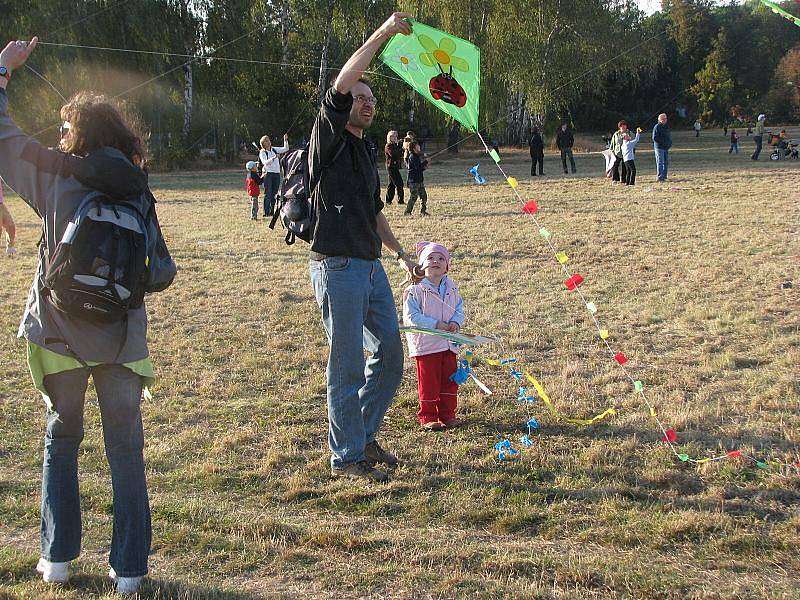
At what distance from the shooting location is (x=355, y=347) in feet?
14.1

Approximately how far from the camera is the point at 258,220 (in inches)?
643

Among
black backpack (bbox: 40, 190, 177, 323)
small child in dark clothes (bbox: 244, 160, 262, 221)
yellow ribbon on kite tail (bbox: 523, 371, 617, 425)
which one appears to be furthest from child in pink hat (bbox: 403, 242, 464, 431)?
small child in dark clothes (bbox: 244, 160, 262, 221)

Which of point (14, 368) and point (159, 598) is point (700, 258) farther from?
point (159, 598)

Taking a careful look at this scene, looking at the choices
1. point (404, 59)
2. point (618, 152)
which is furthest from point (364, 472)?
point (618, 152)

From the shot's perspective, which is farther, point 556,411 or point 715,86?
point 715,86

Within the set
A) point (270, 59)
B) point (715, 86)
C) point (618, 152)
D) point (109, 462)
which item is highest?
point (715, 86)

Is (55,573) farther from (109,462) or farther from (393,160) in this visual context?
(393,160)

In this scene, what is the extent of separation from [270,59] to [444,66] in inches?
1276

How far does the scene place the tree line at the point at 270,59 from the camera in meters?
32.7

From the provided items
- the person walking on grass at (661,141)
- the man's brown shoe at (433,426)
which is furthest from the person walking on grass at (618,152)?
the man's brown shoe at (433,426)

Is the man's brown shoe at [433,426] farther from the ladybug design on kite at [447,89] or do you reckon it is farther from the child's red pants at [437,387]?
the ladybug design on kite at [447,89]

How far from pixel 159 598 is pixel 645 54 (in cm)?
4314

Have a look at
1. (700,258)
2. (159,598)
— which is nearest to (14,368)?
(159,598)

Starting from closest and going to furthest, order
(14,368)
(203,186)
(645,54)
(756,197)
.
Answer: (14,368)
(756,197)
(203,186)
(645,54)
